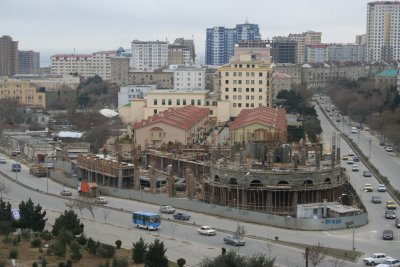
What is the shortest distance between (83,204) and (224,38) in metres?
84.6

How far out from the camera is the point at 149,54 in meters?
92.1

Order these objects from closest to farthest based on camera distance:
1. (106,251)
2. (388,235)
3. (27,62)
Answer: (106,251)
(388,235)
(27,62)

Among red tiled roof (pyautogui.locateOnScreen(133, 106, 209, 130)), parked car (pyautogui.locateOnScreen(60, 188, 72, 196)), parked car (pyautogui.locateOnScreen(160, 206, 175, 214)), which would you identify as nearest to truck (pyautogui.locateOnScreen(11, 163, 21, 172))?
red tiled roof (pyautogui.locateOnScreen(133, 106, 209, 130))

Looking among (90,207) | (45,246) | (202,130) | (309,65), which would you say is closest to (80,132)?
(202,130)

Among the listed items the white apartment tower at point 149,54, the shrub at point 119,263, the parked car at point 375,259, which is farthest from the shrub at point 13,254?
the white apartment tower at point 149,54

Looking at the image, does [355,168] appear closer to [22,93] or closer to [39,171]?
[39,171]

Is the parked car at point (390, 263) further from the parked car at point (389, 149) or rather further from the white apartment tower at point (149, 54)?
the white apartment tower at point (149, 54)

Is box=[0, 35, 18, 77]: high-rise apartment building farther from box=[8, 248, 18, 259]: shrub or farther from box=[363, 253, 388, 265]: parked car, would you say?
box=[363, 253, 388, 265]: parked car

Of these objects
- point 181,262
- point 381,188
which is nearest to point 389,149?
point 381,188

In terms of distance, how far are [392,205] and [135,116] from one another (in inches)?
939

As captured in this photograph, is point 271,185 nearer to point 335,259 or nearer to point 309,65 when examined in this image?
point 335,259

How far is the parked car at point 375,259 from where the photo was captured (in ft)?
55.0

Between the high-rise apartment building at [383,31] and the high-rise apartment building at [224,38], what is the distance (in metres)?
14.9

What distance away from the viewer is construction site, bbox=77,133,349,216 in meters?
22.3
